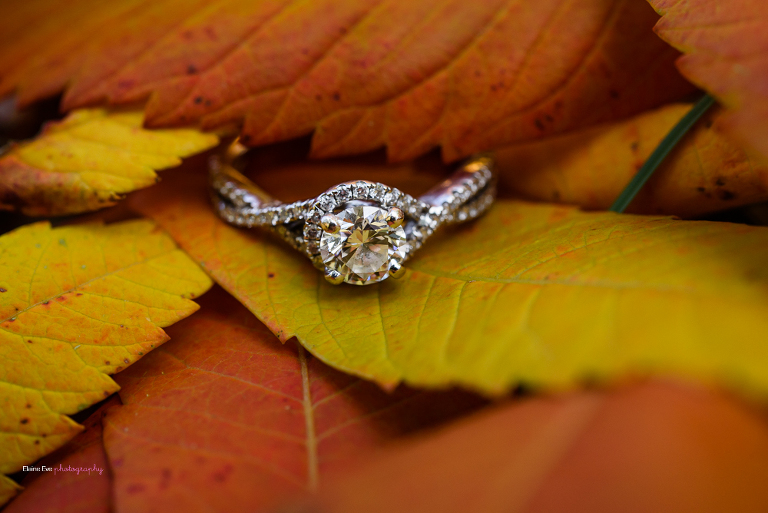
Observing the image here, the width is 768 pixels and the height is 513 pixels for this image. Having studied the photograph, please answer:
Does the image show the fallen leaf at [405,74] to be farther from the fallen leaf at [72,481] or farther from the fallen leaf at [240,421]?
the fallen leaf at [72,481]

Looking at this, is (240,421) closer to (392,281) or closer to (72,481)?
(72,481)

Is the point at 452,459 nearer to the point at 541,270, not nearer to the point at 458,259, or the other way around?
the point at 541,270

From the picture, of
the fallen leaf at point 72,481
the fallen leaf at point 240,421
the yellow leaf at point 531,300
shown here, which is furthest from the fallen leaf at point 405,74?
the fallen leaf at point 72,481

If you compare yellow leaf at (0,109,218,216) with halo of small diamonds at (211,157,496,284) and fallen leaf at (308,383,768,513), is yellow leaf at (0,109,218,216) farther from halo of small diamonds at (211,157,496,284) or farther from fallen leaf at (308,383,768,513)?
fallen leaf at (308,383,768,513)

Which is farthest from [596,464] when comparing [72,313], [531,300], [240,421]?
[72,313]

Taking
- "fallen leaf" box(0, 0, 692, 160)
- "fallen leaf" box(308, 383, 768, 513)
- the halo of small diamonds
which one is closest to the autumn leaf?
the halo of small diamonds

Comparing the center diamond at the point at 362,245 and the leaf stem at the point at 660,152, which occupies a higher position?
the leaf stem at the point at 660,152
